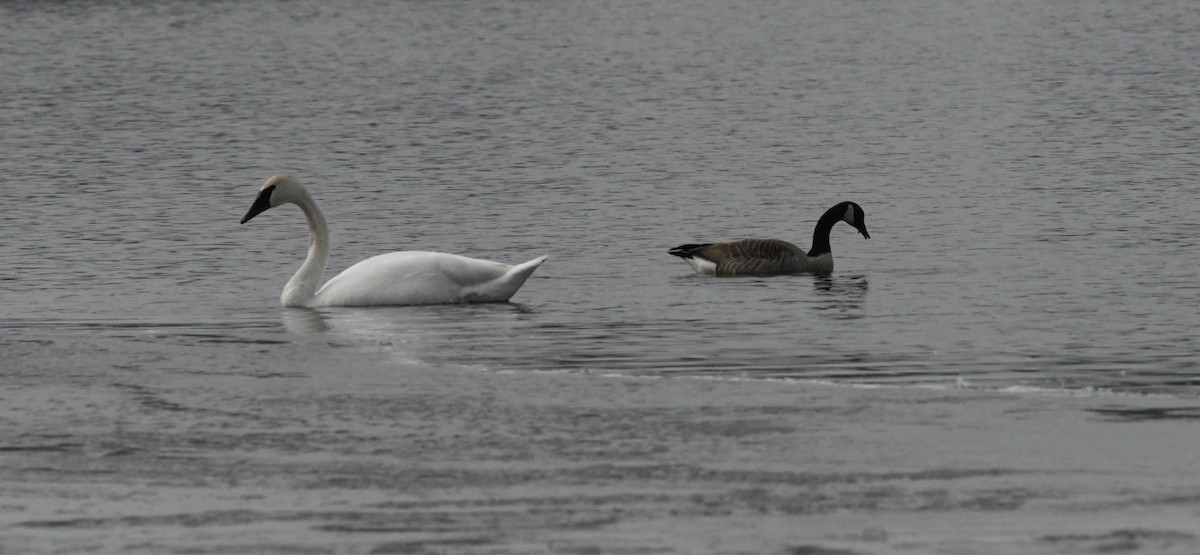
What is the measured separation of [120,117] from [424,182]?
15154 mm

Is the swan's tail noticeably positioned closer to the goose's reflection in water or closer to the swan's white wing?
the swan's white wing

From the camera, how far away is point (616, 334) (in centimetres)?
1420

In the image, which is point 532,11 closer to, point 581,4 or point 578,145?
point 581,4

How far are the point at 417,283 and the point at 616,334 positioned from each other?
2638 mm

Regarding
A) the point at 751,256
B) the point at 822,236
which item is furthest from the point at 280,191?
the point at 822,236

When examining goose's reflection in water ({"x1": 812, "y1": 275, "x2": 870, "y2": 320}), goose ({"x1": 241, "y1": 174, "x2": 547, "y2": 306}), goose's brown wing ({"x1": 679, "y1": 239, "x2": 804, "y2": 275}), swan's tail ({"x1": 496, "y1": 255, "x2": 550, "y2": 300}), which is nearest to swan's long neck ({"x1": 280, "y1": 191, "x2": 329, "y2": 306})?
goose ({"x1": 241, "y1": 174, "x2": 547, "y2": 306})

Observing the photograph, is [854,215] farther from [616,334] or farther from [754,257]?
[616,334]

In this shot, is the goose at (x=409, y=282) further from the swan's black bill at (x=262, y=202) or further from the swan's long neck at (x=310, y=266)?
the swan's black bill at (x=262, y=202)

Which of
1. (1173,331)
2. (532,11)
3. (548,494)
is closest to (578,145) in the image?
(1173,331)

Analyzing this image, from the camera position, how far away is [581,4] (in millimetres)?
97188

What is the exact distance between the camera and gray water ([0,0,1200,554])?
8070 mm

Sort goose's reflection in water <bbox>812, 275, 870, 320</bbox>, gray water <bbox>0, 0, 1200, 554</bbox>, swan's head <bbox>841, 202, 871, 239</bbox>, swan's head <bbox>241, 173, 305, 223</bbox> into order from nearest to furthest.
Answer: gray water <bbox>0, 0, 1200, 554</bbox>, goose's reflection in water <bbox>812, 275, 870, 320</bbox>, swan's head <bbox>241, 173, 305, 223</bbox>, swan's head <bbox>841, 202, 871, 239</bbox>

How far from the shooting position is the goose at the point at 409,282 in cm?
1634

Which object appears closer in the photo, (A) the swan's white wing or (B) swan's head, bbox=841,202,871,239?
(A) the swan's white wing
